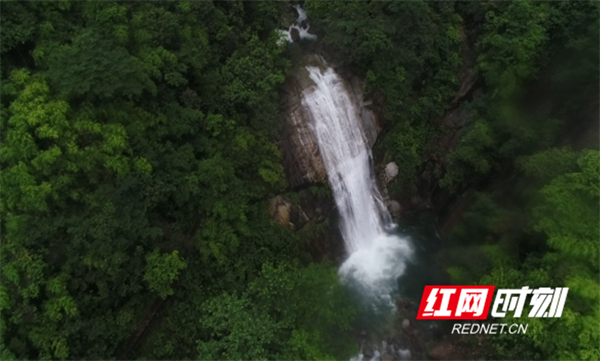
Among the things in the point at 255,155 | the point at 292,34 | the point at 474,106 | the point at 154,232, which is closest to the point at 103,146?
the point at 154,232

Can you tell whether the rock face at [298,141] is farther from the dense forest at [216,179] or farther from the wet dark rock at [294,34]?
the wet dark rock at [294,34]

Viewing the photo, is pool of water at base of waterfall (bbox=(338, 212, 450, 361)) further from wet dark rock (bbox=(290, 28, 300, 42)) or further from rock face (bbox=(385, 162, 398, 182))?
wet dark rock (bbox=(290, 28, 300, 42))

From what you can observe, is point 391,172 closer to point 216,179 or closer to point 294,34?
point 294,34

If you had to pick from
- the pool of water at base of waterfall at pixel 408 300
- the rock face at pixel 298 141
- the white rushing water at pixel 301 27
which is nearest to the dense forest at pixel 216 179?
the rock face at pixel 298 141

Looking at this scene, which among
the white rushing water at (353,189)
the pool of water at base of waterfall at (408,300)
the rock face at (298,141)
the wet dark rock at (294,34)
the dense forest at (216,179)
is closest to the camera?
the dense forest at (216,179)

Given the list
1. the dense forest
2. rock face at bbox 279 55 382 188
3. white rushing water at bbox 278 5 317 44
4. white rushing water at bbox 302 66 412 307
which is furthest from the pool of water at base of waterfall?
white rushing water at bbox 278 5 317 44

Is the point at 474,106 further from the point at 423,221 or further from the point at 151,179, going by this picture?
the point at 151,179
